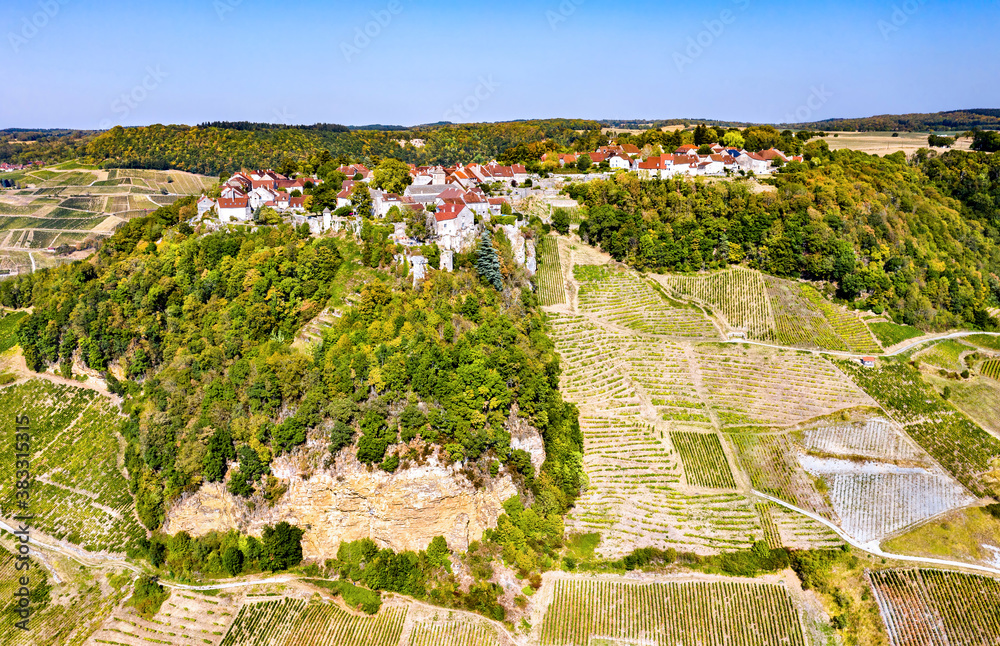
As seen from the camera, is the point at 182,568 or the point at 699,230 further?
the point at 699,230

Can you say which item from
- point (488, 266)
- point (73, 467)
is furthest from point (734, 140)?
point (73, 467)

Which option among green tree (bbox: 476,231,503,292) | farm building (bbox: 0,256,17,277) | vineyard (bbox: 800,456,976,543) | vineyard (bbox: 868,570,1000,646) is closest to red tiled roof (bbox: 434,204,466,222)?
green tree (bbox: 476,231,503,292)

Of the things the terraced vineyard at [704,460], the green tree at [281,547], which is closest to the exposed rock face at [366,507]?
the green tree at [281,547]

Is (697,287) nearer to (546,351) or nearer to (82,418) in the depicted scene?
(546,351)

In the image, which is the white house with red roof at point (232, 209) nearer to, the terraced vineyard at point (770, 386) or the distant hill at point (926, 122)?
the terraced vineyard at point (770, 386)

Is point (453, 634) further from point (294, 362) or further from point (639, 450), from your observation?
point (294, 362)

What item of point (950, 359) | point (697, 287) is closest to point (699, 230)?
point (697, 287)

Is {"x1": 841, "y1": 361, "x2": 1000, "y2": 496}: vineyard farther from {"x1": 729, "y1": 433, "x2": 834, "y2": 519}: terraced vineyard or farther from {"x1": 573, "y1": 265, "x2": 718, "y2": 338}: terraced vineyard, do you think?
{"x1": 573, "y1": 265, "x2": 718, "y2": 338}: terraced vineyard
